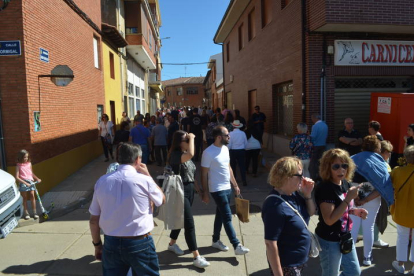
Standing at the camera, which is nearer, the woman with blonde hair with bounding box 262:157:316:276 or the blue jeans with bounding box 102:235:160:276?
the woman with blonde hair with bounding box 262:157:316:276

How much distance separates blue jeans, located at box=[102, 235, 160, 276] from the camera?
2.55 m

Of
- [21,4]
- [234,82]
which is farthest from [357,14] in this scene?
[234,82]

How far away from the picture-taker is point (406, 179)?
3.72 meters

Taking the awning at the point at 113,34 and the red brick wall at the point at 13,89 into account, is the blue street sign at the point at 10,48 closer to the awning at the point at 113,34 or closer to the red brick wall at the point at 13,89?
the red brick wall at the point at 13,89

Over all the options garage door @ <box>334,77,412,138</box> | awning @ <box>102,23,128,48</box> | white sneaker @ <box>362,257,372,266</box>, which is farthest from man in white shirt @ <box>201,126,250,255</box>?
awning @ <box>102,23,128,48</box>

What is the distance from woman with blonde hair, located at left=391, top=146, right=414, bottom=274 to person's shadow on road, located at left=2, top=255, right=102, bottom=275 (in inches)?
146

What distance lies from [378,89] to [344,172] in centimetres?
784

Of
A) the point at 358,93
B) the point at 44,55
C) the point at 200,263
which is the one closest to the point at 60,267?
the point at 200,263

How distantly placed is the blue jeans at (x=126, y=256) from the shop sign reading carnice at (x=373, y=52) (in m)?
7.91

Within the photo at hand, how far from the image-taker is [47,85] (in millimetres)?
7953

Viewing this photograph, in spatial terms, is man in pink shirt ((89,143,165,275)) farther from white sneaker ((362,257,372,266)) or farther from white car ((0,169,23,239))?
white sneaker ((362,257,372,266))

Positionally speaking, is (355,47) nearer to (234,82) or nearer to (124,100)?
(234,82)

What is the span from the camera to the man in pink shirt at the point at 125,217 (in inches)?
99.9

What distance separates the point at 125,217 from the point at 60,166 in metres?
6.90
